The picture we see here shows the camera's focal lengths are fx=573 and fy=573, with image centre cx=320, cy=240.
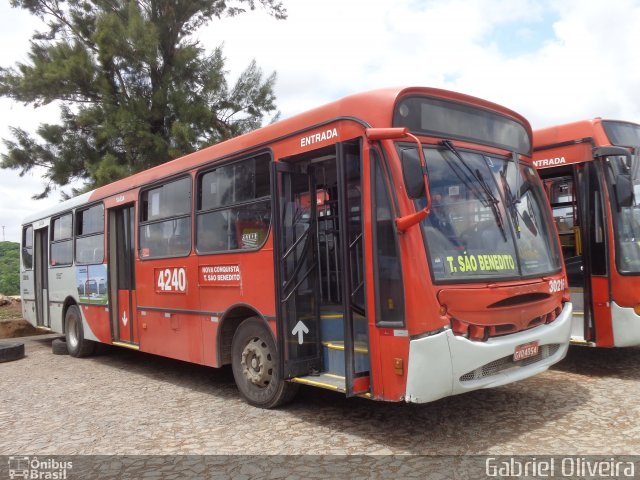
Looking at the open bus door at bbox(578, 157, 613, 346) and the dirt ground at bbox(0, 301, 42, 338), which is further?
the dirt ground at bbox(0, 301, 42, 338)

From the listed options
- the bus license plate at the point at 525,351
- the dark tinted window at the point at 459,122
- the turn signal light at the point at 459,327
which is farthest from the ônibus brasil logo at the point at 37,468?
the dark tinted window at the point at 459,122

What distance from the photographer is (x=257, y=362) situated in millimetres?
6043

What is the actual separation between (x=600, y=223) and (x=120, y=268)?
22.9ft

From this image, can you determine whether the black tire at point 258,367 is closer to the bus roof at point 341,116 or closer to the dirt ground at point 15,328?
the bus roof at point 341,116

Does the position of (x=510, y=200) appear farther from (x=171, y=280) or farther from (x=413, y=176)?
(x=171, y=280)

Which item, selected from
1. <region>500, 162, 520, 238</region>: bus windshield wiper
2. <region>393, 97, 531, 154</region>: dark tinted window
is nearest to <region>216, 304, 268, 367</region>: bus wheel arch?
<region>393, 97, 531, 154</region>: dark tinted window

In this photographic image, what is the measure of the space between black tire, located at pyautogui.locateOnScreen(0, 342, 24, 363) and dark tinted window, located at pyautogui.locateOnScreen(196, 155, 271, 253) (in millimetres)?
5924

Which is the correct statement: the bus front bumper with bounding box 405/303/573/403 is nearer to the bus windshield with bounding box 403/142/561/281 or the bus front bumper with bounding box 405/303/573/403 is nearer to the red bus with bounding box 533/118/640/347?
the bus windshield with bounding box 403/142/561/281

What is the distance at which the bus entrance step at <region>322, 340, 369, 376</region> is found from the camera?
4941mm

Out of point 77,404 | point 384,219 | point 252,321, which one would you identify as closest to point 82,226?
point 77,404

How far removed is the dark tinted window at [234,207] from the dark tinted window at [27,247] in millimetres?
7441

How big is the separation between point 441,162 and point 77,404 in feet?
16.6

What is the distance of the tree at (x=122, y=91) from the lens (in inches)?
680

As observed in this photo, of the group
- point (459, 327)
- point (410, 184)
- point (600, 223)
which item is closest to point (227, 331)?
point (459, 327)
